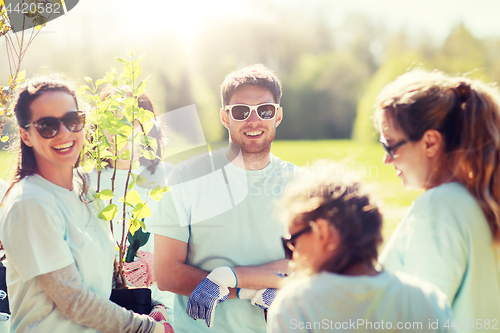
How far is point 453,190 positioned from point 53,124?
1.54 metres

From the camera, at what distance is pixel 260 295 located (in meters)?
1.75

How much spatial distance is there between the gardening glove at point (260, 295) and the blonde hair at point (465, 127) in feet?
2.92

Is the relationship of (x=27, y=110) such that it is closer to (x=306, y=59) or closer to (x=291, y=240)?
(x=291, y=240)

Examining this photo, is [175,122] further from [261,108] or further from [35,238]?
[35,238]

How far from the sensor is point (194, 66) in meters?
24.9

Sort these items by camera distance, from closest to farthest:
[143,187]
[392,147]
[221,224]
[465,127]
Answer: [465,127] < [392,147] < [221,224] < [143,187]

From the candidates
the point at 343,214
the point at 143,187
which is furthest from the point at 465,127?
the point at 143,187

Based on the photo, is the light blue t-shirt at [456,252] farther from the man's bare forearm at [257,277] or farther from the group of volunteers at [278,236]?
the man's bare forearm at [257,277]

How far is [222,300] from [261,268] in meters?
0.23

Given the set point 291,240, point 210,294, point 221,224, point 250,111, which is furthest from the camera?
point 250,111

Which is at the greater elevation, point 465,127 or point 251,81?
point 251,81

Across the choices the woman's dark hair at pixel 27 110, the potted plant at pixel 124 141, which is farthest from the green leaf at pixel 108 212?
the woman's dark hair at pixel 27 110

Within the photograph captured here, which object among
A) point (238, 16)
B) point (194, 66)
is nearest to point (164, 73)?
point (194, 66)

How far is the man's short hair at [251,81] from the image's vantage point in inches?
81.8
